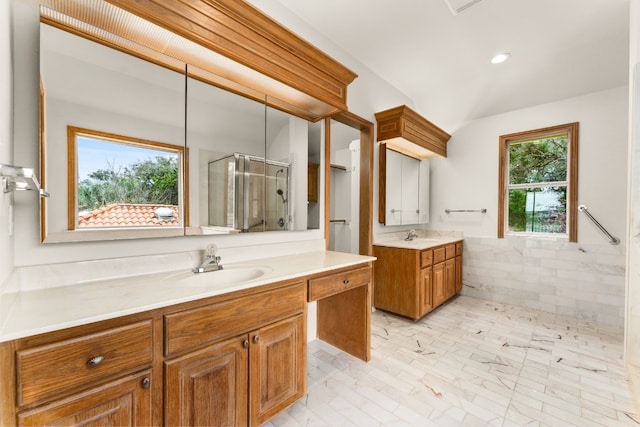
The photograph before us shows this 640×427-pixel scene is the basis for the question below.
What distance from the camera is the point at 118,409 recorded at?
0.92m

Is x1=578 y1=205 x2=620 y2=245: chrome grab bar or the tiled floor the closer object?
the tiled floor

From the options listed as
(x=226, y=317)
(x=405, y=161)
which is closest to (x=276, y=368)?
(x=226, y=317)

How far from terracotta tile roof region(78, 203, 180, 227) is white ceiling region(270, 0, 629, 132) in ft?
5.99

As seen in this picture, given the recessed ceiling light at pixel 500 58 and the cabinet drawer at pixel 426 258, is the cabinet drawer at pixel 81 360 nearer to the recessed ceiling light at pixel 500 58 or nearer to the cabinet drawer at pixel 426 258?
the cabinet drawer at pixel 426 258

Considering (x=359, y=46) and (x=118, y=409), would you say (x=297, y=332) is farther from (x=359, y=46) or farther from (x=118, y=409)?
(x=359, y=46)

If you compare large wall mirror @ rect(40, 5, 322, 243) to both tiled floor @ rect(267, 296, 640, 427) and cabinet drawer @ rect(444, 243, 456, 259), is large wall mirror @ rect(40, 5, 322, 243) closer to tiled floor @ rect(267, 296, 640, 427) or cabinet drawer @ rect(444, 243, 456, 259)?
tiled floor @ rect(267, 296, 640, 427)

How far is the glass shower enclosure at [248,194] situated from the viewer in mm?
1708

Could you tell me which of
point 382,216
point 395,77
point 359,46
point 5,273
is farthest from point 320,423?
point 395,77

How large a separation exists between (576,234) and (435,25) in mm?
2708

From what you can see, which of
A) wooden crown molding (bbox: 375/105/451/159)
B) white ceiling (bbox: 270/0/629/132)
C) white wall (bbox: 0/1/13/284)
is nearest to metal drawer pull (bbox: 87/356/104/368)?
white wall (bbox: 0/1/13/284)

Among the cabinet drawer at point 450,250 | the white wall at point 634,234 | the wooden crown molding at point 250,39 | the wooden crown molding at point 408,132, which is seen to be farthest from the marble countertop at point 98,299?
the cabinet drawer at point 450,250

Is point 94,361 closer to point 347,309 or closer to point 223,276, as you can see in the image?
point 223,276

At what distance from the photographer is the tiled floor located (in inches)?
60.0

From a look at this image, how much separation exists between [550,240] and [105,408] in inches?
161
